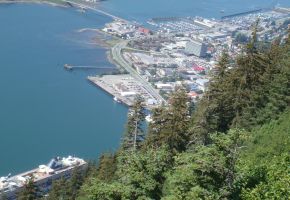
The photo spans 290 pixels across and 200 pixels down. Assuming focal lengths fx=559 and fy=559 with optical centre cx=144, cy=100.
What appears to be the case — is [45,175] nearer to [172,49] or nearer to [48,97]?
[48,97]

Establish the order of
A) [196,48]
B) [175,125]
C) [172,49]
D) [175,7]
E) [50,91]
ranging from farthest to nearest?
[175,7] < [172,49] < [196,48] < [50,91] < [175,125]

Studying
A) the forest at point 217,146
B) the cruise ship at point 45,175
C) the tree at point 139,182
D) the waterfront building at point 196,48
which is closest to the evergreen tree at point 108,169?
the forest at point 217,146

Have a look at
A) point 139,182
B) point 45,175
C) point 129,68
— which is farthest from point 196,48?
point 139,182

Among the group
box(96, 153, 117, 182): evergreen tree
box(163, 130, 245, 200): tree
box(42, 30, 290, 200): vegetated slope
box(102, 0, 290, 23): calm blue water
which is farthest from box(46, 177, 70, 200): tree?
box(102, 0, 290, 23): calm blue water

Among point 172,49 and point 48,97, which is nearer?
point 48,97

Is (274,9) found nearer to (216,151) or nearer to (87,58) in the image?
(87,58)

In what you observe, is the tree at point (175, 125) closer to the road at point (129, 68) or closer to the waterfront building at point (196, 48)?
the road at point (129, 68)

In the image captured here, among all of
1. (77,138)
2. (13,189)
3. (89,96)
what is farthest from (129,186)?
(89,96)
